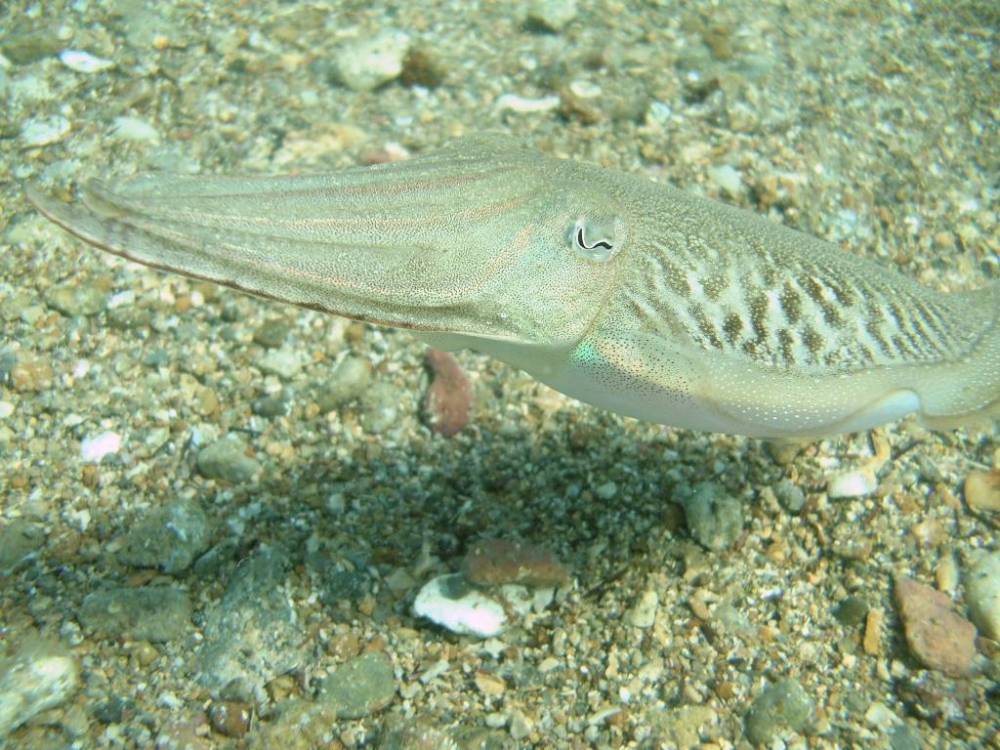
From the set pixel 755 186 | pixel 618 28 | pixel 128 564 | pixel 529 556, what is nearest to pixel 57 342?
pixel 128 564

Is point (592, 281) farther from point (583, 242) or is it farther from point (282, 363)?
point (282, 363)

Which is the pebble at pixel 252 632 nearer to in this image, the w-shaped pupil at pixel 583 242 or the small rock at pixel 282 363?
the small rock at pixel 282 363

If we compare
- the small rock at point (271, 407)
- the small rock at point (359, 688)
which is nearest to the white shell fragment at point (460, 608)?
the small rock at point (359, 688)

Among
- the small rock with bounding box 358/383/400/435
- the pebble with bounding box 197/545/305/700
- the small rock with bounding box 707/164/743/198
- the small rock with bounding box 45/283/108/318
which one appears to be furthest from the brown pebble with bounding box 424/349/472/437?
the small rock with bounding box 707/164/743/198

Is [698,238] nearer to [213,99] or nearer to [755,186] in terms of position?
[755,186]

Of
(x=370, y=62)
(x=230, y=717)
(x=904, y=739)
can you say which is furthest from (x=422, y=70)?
(x=904, y=739)

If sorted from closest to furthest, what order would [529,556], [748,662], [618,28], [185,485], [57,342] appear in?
[748,662] < [529,556] < [185,485] < [57,342] < [618,28]
